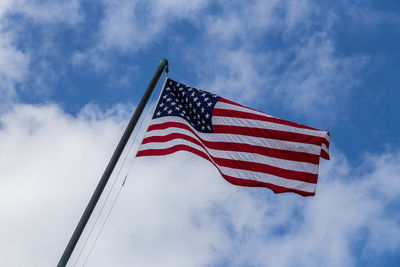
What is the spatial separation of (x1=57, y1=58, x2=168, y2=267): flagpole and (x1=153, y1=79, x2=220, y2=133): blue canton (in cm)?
153

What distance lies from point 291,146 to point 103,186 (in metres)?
5.18

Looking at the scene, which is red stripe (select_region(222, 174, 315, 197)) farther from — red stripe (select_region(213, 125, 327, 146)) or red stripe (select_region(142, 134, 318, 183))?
red stripe (select_region(213, 125, 327, 146))

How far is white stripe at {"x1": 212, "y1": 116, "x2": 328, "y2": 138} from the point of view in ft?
38.1

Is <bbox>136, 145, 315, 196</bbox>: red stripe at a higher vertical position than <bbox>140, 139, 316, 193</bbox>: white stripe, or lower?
lower

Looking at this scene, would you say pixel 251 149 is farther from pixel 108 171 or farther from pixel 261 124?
pixel 108 171

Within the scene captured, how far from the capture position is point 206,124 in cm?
1209

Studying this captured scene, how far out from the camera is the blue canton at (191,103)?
1203 centimetres

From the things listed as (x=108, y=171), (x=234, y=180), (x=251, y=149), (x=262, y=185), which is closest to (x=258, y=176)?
(x=262, y=185)

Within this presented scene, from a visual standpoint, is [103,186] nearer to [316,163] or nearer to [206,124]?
[206,124]

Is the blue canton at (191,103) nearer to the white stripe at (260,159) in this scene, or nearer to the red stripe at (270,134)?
the red stripe at (270,134)

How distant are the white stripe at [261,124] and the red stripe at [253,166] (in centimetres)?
90

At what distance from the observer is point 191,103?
12.1 metres

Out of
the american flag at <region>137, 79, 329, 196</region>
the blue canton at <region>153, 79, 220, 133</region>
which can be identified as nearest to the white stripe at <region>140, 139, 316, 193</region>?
the american flag at <region>137, 79, 329, 196</region>

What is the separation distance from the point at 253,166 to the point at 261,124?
3.81ft
